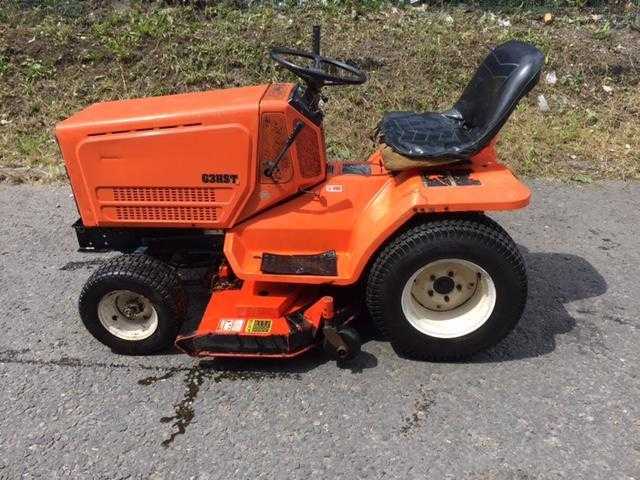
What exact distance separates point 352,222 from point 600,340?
1.38m

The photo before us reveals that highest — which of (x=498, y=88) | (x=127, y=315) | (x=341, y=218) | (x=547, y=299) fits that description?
(x=498, y=88)

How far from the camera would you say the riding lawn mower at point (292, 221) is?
2.69 metres

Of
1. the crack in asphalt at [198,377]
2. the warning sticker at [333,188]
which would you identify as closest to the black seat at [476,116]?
the warning sticker at [333,188]

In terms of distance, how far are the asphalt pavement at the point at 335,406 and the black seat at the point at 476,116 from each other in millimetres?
989

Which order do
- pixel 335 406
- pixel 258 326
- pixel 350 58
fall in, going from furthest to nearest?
pixel 350 58 → pixel 258 326 → pixel 335 406

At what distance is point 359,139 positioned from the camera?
5.40m

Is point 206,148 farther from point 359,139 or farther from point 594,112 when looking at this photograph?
point 594,112

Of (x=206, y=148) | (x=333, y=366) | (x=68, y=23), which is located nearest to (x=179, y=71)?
(x=68, y=23)

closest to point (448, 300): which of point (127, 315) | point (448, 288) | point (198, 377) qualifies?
point (448, 288)

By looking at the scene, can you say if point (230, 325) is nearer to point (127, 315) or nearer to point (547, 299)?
point (127, 315)

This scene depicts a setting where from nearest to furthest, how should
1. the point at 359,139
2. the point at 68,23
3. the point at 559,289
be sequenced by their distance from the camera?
the point at 559,289 → the point at 359,139 → the point at 68,23

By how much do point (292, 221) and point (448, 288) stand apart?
2.59 feet

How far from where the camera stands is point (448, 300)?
285 centimetres

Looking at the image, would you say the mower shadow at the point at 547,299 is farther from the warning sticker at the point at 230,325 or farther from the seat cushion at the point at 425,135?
the warning sticker at the point at 230,325
